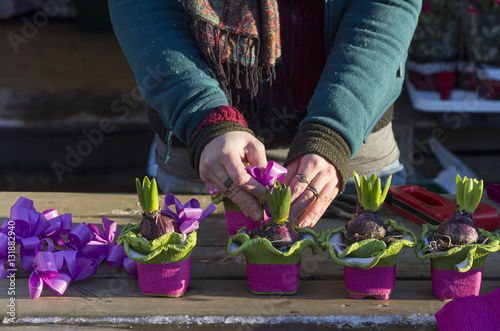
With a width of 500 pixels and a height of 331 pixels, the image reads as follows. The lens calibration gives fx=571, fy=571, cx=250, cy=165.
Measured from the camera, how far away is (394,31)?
1215 mm

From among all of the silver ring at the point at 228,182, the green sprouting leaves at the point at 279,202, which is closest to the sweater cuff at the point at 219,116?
the silver ring at the point at 228,182

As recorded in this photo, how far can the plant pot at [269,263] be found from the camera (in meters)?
0.90

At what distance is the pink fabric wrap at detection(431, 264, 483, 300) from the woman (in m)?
0.25

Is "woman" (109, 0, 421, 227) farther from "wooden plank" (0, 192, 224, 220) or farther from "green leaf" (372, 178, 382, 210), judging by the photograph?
"wooden plank" (0, 192, 224, 220)

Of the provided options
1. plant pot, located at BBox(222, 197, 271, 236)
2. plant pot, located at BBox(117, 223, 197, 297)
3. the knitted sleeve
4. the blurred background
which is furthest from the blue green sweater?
the blurred background

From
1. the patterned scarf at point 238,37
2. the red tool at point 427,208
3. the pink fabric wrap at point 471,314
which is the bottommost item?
the red tool at point 427,208

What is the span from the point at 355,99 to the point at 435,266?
383 millimetres

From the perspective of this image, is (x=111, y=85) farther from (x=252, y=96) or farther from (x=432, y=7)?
(x=252, y=96)

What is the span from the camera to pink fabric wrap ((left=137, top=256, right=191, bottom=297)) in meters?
0.92

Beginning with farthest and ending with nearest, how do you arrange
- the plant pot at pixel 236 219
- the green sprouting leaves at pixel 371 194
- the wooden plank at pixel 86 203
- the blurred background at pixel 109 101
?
the blurred background at pixel 109 101 < the wooden plank at pixel 86 203 < the plant pot at pixel 236 219 < the green sprouting leaves at pixel 371 194

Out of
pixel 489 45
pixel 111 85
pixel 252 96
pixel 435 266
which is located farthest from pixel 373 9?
pixel 111 85

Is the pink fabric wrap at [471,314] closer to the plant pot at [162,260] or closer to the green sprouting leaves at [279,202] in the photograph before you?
the green sprouting leaves at [279,202]

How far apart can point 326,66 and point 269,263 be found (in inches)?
19.0

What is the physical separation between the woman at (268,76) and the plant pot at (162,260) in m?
0.17
